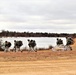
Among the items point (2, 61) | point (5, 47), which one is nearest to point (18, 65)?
point (2, 61)

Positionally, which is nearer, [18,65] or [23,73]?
[23,73]

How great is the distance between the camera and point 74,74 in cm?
1656

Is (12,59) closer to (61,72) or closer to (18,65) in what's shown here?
(18,65)

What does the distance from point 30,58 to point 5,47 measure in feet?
41.4

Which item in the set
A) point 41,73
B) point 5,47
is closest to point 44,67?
point 41,73

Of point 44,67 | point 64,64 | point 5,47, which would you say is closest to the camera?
point 44,67

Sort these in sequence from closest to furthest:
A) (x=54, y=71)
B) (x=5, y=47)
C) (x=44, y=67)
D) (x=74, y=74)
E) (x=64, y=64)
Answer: (x=74, y=74)
(x=54, y=71)
(x=44, y=67)
(x=64, y=64)
(x=5, y=47)

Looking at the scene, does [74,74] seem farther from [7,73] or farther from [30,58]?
[30,58]

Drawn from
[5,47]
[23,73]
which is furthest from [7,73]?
[5,47]

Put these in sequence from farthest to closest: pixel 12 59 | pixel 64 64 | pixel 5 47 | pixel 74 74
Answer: pixel 5 47 → pixel 12 59 → pixel 64 64 → pixel 74 74

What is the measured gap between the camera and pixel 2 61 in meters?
21.6

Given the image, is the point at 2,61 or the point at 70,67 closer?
the point at 70,67

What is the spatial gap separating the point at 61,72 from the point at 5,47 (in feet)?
62.1

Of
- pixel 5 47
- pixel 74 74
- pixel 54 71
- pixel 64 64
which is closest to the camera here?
pixel 74 74
